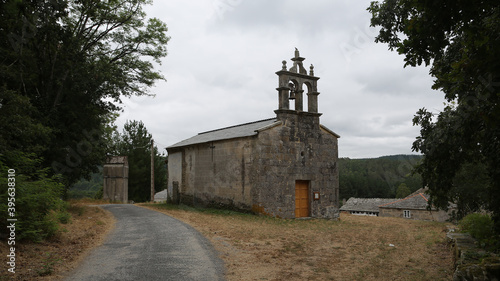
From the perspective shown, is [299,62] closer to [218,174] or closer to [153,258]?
[218,174]

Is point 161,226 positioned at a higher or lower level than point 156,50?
lower

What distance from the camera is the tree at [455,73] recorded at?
4.55 meters

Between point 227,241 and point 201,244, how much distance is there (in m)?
0.95

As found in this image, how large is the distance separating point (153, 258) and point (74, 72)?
11411 millimetres

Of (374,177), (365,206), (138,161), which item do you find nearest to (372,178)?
(374,177)

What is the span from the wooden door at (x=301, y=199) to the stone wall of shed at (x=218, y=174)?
2780mm

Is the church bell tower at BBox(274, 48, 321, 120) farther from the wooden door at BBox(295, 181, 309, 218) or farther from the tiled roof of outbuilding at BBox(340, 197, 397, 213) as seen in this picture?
the tiled roof of outbuilding at BBox(340, 197, 397, 213)

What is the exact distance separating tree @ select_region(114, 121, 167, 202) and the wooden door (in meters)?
26.8

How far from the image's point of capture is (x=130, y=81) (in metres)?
18.8

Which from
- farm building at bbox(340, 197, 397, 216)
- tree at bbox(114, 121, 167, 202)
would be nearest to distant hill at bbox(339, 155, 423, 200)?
farm building at bbox(340, 197, 397, 216)

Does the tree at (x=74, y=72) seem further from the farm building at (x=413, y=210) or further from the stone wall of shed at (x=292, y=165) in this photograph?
the farm building at (x=413, y=210)

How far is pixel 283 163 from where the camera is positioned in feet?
57.3

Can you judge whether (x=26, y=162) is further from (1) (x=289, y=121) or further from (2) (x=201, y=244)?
(1) (x=289, y=121)

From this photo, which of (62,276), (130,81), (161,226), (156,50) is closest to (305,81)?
(156,50)
